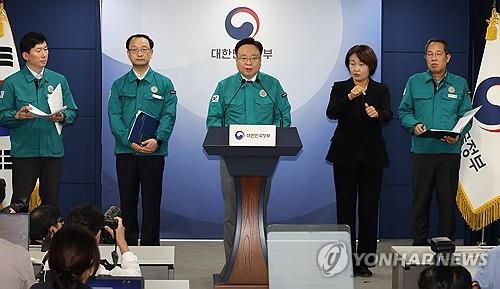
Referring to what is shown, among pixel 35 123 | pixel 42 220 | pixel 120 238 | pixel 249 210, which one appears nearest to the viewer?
pixel 120 238

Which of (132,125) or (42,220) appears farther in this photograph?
(132,125)

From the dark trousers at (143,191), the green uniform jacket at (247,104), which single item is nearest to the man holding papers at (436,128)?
the green uniform jacket at (247,104)

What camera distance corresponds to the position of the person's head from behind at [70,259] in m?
2.64

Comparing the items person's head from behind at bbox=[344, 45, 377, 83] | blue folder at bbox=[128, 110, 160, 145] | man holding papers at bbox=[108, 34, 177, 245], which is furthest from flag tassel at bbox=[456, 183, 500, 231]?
blue folder at bbox=[128, 110, 160, 145]

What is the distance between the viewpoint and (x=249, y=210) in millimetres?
5246

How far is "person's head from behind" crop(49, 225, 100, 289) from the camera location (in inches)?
104

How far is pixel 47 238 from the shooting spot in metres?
4.20

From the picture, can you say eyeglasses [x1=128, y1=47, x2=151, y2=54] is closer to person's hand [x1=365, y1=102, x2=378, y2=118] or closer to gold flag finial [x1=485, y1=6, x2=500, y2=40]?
person's hand [x1=365, y1=102, x2=378, y2=118]

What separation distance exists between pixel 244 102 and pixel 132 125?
89 cm

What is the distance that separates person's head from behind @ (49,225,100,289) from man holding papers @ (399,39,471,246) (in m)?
3.93

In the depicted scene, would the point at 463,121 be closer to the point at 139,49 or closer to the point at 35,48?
the point at 139,49

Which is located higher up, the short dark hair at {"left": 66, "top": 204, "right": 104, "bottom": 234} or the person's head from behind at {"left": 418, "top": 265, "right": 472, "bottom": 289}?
the short dark hair at {"left": 66, "top": 204, "right": 104, "bottom": 234}

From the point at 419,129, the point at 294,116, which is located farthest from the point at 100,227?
the point at 294,116

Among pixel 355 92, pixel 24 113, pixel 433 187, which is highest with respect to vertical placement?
pixel 355 92
